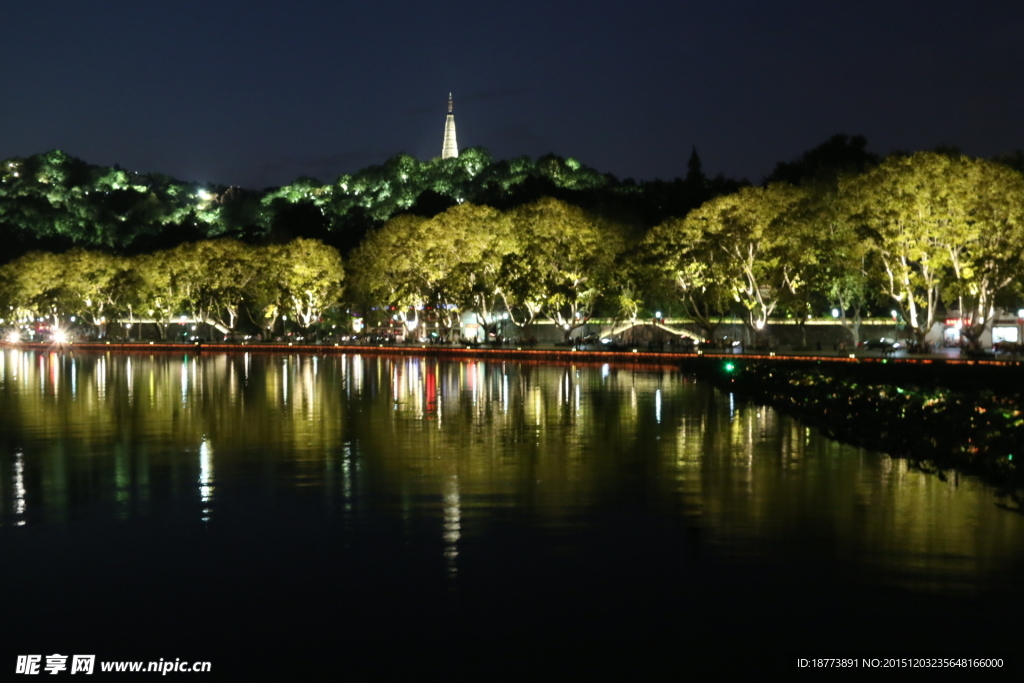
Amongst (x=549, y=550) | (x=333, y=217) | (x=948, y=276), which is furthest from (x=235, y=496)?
(x=333, y=217)

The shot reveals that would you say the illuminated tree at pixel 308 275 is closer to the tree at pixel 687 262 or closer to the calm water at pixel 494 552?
the tree at pixel 687 262

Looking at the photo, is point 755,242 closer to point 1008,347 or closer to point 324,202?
point 1008,347

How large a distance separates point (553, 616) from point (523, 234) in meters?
60.1

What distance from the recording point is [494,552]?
10.8 metres

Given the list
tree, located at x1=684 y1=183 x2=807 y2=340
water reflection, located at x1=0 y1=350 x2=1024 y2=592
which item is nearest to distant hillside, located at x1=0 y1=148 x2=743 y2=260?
tree, located at x1=684 y1=183 x2=807 y2=340

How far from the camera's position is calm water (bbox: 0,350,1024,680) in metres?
7.94

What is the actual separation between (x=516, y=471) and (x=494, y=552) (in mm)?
5686

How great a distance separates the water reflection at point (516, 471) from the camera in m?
11.5

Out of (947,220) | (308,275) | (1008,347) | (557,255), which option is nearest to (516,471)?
(947,220)

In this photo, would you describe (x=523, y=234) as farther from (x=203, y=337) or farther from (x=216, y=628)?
(x=216, y=628)

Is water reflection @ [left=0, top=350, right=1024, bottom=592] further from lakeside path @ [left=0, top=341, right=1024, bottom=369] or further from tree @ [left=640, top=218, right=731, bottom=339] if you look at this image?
tree @ [left=640, top=218, right=731, bottom=339]

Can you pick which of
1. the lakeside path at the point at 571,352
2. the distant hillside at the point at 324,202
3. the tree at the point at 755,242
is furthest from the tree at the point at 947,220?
the distant hillside at the point at 324,202

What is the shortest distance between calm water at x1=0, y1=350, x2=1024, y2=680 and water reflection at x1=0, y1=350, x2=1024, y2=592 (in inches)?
2.8

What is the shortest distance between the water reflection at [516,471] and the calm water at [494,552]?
7 cm
